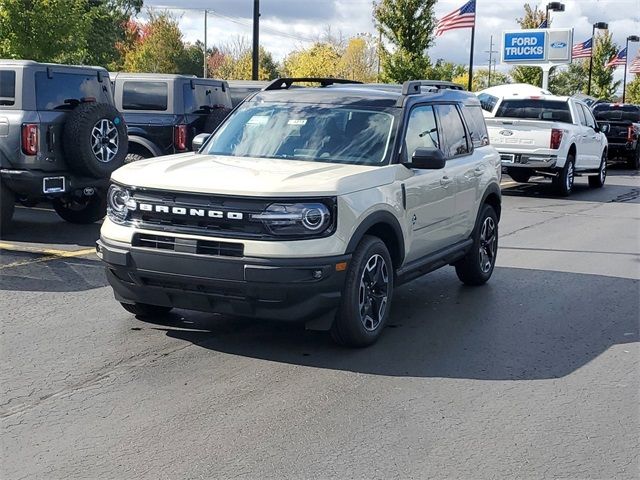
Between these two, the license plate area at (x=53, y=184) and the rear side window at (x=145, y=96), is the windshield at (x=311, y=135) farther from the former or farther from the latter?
the rear side window at (x=145, y=96)

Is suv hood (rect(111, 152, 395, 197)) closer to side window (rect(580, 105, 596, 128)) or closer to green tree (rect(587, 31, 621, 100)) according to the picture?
side window (rect(580, 105, 596, 128))

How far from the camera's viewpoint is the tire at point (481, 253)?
26.0ft

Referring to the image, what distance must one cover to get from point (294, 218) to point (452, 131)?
2710 mm

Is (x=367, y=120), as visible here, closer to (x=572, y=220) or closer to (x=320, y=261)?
(x=320, y=261)

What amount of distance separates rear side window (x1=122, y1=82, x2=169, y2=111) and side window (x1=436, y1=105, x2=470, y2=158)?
6878 mm

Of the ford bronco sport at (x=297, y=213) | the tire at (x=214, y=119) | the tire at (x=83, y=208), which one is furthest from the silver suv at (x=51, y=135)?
the ford bronco sport at (x=297, y=213)

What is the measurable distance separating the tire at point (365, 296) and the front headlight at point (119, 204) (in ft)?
5.19

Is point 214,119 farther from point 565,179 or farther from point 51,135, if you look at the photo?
point 565,179

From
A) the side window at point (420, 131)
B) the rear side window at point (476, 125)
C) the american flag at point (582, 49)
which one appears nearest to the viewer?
the side window at point (420, 131)

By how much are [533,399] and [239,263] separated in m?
2.00

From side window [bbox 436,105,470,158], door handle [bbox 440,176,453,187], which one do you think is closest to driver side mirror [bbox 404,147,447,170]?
door handle [bbox 440,176,453,187]

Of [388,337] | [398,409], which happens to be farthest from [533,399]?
[388,337]

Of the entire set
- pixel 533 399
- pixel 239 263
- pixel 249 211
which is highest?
pixel 249 211

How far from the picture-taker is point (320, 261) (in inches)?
207
